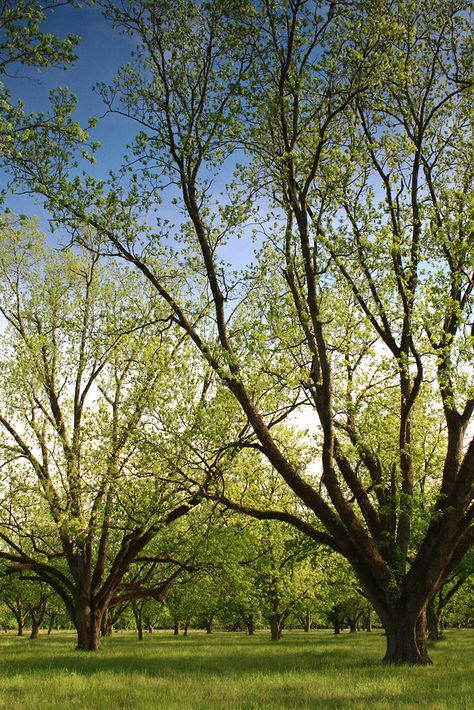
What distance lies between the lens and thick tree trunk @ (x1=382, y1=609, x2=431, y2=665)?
15555 mm

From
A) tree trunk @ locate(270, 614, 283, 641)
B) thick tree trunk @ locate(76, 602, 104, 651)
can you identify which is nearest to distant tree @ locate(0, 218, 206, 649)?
thick tree trunk @ locate(76, 602, 104, 651)

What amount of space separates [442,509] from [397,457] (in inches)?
95.8

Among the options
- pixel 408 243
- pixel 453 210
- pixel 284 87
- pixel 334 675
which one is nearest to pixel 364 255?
pixel 408 243

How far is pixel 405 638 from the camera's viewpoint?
1563 cm

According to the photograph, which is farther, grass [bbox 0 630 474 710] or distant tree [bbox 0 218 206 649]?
distant tree [bbox 0 218 206 649]

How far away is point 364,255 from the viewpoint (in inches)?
622

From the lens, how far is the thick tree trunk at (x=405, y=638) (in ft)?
51.0

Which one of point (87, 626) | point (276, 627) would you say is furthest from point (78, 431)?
point (276, 627)

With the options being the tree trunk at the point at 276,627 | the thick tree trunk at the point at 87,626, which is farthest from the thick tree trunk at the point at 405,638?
the tree trunk at the point at 276,627

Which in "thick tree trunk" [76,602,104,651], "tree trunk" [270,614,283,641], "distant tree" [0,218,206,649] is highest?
"distant tree" [0,218,206,649]

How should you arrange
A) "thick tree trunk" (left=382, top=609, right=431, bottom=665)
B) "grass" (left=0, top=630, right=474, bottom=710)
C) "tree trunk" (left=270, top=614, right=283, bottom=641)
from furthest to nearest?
"tree trunk" (left=270, top=614, right=283, bottom=641)
"thick tree trunk" (left=382, top=609, right=431, bottom=665)
"grass" (left=0, top=630, right=474, bottom=710)

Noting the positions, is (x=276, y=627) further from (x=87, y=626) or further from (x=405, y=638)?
(x=405, y=638)

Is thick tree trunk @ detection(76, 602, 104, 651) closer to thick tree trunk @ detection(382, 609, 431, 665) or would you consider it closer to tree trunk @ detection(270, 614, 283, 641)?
thick tree trunk @ detection(382, 609, 431, 665)

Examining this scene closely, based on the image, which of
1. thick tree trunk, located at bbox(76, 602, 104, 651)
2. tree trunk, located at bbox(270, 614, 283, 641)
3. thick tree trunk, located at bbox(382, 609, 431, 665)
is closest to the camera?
thick tree trunk, located at bbox(382, 609, 431, 665)
